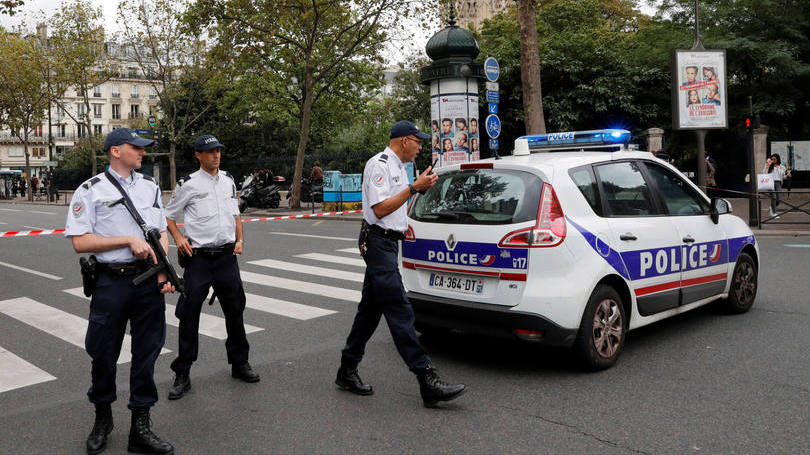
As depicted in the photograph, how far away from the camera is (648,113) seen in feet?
88.9

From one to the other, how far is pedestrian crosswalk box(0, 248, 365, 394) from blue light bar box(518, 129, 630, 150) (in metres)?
2.78

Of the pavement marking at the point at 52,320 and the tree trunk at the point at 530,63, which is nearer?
the pavement marking at the point at 52,320

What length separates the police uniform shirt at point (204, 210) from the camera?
4801mm

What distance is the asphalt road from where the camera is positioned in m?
3.82

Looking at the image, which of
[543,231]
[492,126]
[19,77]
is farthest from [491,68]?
[19,77]

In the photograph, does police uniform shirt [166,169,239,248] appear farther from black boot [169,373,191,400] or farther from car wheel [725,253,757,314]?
car wheel [725,253,757,314]

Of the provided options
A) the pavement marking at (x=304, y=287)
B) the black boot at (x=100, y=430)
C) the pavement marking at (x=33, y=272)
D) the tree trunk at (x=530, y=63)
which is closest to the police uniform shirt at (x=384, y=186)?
the black boot at (x=100, y=430)

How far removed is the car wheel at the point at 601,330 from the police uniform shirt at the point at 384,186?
1.47 m

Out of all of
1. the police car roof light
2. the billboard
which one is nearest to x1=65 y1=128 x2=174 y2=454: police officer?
the police car roof light

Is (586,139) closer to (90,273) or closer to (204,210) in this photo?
(204,210)

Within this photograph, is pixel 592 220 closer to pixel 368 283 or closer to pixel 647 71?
pixel 368 283

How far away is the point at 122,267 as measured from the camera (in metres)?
3.66

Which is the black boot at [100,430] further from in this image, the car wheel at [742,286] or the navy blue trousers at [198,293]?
the car wheel at [742,286]

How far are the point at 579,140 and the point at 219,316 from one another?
4.04 meters
